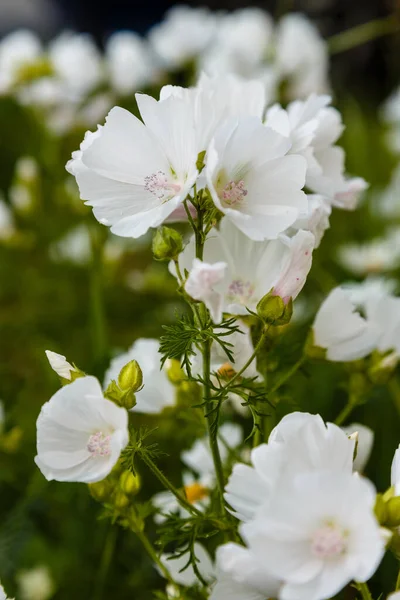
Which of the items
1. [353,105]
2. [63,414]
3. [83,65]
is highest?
[63,414]

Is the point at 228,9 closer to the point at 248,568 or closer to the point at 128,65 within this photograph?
the point at 128,65

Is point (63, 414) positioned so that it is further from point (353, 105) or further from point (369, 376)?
point (353, 105)

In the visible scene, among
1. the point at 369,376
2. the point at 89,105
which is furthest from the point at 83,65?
the point at 369,376

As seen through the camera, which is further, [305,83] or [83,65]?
[305,83]

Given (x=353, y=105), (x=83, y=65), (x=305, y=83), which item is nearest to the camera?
(x=83, y=65)

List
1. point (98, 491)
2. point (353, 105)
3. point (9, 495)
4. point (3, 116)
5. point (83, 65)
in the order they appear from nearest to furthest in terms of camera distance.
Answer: point (98, 491) → point (9, 495) → point (83, 65) → point (3, 116) → point (353, 105)

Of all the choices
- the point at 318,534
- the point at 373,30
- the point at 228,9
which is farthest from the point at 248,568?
the point at 228,9

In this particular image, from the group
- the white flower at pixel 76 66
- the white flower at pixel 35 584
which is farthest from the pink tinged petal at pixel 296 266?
the white flower at pixel 76 66
